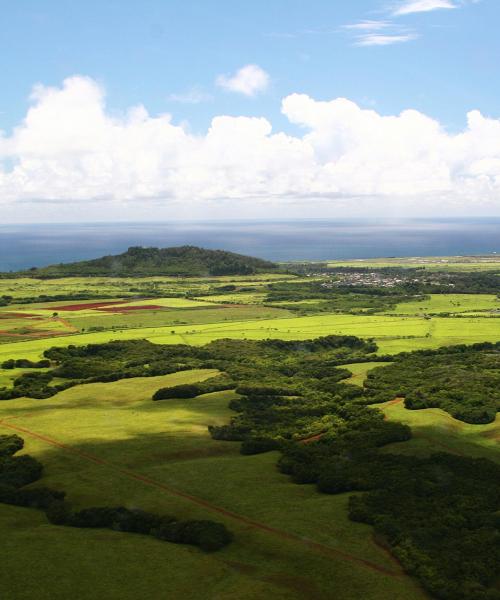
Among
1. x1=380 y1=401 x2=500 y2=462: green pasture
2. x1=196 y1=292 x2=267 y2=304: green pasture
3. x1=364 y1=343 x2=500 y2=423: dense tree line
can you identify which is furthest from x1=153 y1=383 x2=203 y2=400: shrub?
x1=196 y1=292 x2=267 y2=304: green pasture

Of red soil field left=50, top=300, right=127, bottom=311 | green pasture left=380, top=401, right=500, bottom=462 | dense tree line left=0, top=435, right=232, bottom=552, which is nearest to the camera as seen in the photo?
dense tree line left=0, top=435, right=232, bottom=552

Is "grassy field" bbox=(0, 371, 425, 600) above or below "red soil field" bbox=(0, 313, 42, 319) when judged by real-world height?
below

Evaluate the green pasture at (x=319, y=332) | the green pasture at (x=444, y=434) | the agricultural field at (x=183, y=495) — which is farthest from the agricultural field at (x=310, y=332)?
the green pasture at (x=444, y=434)

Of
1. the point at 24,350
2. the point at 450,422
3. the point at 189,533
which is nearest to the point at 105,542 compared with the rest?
the point at 189,533

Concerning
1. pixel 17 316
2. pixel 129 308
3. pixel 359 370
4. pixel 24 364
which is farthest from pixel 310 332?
pixel 17 316

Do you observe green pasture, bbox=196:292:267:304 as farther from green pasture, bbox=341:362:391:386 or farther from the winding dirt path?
the winding dirt path

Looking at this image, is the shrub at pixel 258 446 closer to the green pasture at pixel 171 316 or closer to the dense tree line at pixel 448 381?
the dense tree line at pixel 448 381

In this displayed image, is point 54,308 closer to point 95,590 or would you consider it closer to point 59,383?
point 59,383
